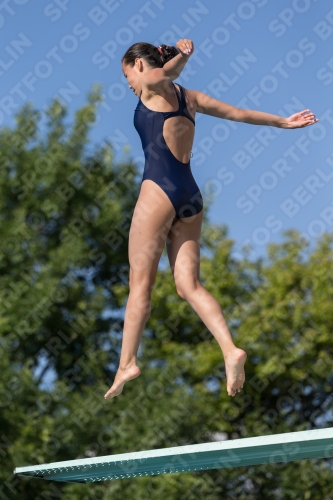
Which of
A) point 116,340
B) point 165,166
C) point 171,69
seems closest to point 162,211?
point 165,166

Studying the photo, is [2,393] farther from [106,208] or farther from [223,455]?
[223,455]

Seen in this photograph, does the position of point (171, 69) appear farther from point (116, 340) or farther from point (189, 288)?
point (116, 340)

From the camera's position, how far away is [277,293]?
53.2 feet

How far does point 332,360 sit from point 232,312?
2.18m

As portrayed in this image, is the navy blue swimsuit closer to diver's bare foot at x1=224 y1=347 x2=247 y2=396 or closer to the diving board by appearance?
diver's bare foot at x1=224 y1=347 x2=247 y2=396

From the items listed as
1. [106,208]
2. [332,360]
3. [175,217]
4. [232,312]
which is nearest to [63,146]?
[106,208]

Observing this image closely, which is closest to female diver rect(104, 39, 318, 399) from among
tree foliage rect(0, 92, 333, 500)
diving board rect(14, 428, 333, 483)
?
diving board rect(14, 428, 333, 483)

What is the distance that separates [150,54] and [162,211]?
32.9 inches

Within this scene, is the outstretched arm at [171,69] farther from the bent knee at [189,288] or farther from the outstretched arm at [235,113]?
the bent knee at [189,288]

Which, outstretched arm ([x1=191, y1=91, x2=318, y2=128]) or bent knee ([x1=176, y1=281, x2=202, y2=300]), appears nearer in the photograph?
bent knee ([x1=176, y1=281, x2=202, y2=300])

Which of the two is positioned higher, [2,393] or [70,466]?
[70,466]

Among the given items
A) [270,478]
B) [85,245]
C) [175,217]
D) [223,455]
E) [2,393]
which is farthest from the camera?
[85,245]

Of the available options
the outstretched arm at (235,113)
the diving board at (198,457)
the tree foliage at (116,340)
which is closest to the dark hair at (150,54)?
the outstretched arm at (235,113)

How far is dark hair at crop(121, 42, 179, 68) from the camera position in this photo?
4094mm
